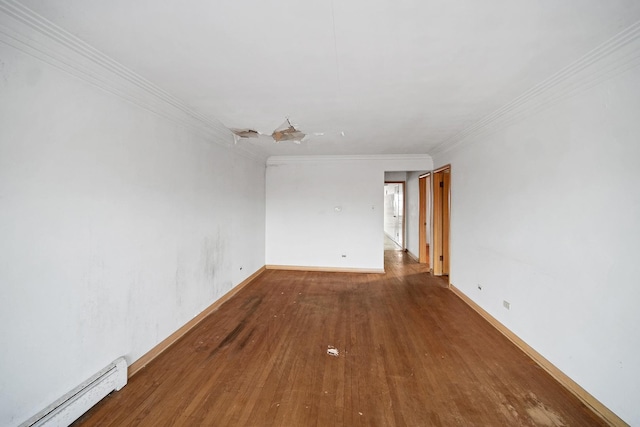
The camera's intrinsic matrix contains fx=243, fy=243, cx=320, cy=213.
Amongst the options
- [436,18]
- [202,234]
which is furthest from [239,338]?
[436,18]

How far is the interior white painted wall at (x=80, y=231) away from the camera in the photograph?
4.38 feet

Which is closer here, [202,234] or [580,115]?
[580,115]

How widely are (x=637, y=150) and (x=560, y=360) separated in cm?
172

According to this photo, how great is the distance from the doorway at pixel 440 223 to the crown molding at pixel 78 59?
4.53 meters

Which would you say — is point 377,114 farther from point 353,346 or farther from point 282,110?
point 353,346

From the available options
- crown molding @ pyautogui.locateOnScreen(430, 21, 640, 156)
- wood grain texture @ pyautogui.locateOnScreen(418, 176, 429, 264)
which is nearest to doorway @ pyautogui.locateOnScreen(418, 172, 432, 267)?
wood grain texture @ pyautogui.locateOnScreen(418, 176, 429, 264)

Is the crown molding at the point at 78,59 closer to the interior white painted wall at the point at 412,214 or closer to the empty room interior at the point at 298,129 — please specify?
the empty room interior at the point at 298,129

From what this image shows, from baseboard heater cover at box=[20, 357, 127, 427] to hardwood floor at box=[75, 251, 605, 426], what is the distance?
0.07m

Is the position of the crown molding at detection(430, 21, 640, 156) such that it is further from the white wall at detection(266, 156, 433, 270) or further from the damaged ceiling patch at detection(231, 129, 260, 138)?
the damaged ceiling patch at detection(231, 129, 260, 138)

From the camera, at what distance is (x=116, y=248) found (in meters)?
1.94

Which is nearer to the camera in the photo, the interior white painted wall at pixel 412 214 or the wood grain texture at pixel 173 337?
the wood grain texture at pixel 173 337

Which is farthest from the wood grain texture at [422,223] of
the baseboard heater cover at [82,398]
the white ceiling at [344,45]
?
the baseboard heater cover at [82,398]

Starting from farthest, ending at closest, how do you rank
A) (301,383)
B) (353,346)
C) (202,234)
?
(202,234) < (353,346) < (301,383)

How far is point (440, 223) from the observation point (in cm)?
496
